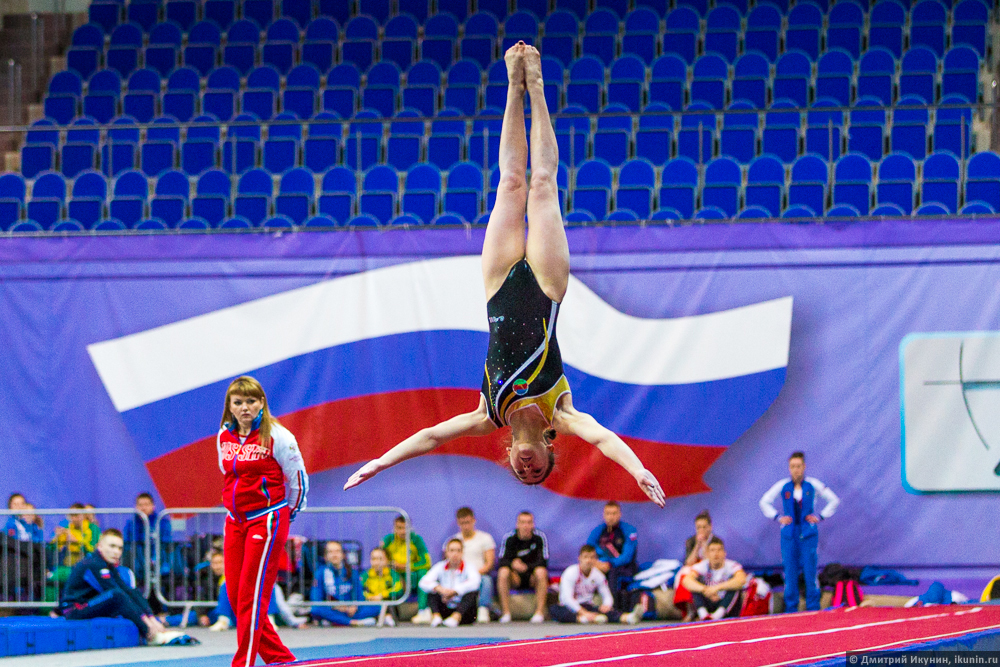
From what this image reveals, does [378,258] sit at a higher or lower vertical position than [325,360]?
higher

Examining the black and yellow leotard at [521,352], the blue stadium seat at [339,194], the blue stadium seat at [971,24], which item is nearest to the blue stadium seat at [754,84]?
the blue stadium seat at [971,24]

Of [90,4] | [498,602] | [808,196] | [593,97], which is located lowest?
[498,602]

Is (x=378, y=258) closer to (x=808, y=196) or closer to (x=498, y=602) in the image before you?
(x=498, y=602)

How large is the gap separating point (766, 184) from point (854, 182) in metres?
0.83

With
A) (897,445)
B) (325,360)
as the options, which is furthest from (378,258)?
(897,445)

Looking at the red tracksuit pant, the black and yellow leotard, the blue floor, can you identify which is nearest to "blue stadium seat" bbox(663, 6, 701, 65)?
the blue floor

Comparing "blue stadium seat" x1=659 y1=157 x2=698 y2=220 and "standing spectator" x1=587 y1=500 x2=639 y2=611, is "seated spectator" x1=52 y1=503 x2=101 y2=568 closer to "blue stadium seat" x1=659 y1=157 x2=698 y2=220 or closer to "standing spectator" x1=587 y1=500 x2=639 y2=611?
"standing spectator" x1=587 y1=500 x2=639 y2=611

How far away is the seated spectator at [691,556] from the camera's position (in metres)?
9.70

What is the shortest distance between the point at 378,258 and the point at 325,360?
Answer: 3.40 ft

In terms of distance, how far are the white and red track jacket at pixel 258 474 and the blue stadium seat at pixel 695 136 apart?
7121 mm

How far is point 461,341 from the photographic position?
407 inches

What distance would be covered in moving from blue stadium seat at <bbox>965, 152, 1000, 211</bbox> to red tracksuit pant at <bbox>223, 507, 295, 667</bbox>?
25.4 ft

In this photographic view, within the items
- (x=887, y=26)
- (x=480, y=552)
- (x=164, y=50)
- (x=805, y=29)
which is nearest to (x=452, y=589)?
Answer: (x=480, y=552)

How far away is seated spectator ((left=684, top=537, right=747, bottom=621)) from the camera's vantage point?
9602mm
